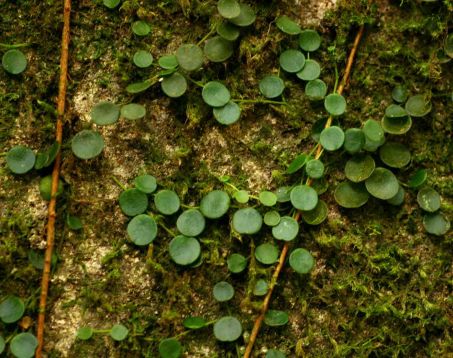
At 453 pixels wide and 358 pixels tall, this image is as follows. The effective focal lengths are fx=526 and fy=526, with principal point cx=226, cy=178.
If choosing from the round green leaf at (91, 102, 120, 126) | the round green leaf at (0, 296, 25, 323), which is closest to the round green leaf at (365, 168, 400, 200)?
the round green leaf at (91, 102, 120, 126)

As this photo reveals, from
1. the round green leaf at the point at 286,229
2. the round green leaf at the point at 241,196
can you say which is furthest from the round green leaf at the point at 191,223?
the round green leaf at the point at 286,229

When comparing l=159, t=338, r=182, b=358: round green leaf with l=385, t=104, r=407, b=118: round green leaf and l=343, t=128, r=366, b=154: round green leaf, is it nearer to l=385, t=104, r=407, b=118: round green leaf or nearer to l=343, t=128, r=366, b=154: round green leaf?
l=343, t=128, r=366, b=154: round green leaf

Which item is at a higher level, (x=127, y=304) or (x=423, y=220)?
(x=423, y=220)

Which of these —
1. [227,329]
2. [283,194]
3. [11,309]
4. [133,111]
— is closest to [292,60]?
[283,194]

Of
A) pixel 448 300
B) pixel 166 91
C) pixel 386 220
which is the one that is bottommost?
pixel 448 300

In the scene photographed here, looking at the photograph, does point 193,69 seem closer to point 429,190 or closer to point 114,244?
point 114,244

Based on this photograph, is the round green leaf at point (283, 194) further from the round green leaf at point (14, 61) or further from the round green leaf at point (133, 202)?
the round green leaf at point (14, 61)

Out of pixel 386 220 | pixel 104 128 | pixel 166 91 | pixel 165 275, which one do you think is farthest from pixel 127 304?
pixel 386 220
